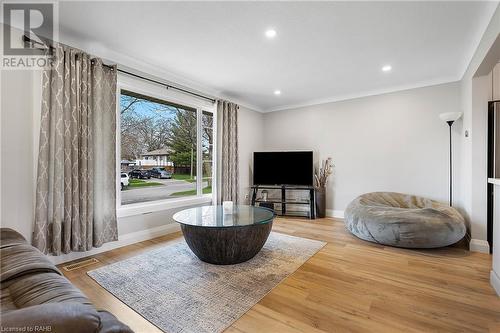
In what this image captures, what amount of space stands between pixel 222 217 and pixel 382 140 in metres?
3.30

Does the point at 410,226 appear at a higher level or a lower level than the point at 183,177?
lower

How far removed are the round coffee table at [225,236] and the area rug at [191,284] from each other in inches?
4.2

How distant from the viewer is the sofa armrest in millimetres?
647

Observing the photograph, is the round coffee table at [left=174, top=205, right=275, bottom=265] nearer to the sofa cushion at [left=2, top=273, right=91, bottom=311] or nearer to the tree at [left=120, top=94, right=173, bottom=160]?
the sofa cushion at [left=2, top=273, right=91, bottom=311]

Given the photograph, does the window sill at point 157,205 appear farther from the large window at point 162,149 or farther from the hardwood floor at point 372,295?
the hardwood floor at point 372,295

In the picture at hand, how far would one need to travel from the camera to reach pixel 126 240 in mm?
3100

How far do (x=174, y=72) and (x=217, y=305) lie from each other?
10.2ft

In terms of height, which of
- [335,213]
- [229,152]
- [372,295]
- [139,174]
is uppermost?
[229,152]

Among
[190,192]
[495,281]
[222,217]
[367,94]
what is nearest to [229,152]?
[190,192]

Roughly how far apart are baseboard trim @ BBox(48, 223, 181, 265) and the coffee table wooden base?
117cm

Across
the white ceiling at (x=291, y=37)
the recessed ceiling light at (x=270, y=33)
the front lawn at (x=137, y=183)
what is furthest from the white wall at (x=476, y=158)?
the front lawn at (x=137, y=183)

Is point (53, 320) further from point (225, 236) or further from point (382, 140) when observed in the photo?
point (382, 140)

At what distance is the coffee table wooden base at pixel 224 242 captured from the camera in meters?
2.31

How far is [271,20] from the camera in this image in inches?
87.1
